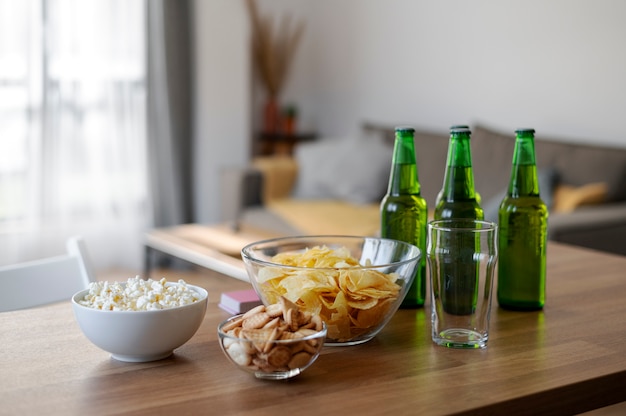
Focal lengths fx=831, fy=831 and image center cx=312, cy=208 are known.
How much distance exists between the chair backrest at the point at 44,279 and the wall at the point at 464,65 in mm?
2751

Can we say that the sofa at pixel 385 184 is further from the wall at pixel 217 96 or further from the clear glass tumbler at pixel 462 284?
the clear glass tumbler at pixel 462 284

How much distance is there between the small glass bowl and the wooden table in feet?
0.06

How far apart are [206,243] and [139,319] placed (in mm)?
2575

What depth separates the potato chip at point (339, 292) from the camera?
1.12 metres

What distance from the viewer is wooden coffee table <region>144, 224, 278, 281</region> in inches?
128

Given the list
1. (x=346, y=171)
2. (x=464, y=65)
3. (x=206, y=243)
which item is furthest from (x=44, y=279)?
(x=464, y=65)

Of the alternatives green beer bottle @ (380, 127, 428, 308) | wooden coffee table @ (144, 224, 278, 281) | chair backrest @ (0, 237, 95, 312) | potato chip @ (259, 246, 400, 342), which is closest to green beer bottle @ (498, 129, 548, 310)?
green beer bottle @ (380, 127, 428, 308)

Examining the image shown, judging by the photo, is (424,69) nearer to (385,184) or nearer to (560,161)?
(385,184)

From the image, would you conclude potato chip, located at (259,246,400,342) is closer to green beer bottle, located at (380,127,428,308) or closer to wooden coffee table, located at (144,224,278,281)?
green beer bottle, located at (380,127,428,308)

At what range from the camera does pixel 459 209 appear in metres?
1.33

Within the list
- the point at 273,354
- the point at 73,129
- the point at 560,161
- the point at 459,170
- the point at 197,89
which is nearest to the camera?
the point at 273,354


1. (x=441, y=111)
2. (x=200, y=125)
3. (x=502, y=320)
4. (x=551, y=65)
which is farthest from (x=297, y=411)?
(x=200, y=125)

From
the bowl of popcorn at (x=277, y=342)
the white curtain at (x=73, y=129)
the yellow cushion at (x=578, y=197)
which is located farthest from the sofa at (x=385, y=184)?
the bowl of popcorn at (x=277, y=342)

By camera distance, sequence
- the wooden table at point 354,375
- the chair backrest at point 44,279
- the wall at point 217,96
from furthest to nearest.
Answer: the wall at point 217,96, the chair backrest at point 44,279, the wooden table at point 354,375
